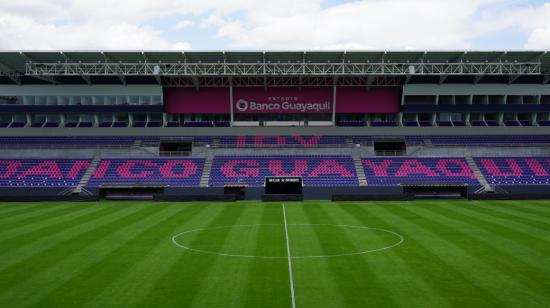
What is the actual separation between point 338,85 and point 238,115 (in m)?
12.4

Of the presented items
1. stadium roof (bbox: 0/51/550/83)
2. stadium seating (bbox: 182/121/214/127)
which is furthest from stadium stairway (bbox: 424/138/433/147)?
stadium seating (bbox: 182/121/214/127)

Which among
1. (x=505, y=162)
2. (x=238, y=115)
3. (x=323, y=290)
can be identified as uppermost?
(x=238, y=115)

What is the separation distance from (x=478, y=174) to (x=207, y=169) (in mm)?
29241

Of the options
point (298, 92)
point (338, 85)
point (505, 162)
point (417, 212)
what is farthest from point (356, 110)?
point (417, 212)

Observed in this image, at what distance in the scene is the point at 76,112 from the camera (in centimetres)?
5531

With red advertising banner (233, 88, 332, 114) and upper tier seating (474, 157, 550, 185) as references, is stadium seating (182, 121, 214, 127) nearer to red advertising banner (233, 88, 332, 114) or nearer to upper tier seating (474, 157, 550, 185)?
red advertising banner (233, 88, 332, 114)

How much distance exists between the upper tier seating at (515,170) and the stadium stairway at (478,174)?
36 cm

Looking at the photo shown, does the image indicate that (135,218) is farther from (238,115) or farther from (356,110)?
(356,110)

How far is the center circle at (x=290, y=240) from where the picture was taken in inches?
839

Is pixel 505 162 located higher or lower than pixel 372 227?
higher

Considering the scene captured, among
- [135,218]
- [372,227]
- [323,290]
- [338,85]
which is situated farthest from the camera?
[338,85]

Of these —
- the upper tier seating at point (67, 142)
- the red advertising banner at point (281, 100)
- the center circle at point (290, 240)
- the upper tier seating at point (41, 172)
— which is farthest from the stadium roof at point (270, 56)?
the center circle at point (290, 240)

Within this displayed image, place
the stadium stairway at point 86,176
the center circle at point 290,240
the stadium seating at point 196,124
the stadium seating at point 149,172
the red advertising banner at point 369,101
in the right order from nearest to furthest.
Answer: the center circle at point 290,240
the stadium stairway at point 86,176
the stadium seating at point 149,172
the red advertising banner at point 369,101
the stadium seating at point 196,124

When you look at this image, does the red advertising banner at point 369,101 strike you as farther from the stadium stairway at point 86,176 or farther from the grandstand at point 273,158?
the stadium stairway at point 86,176
